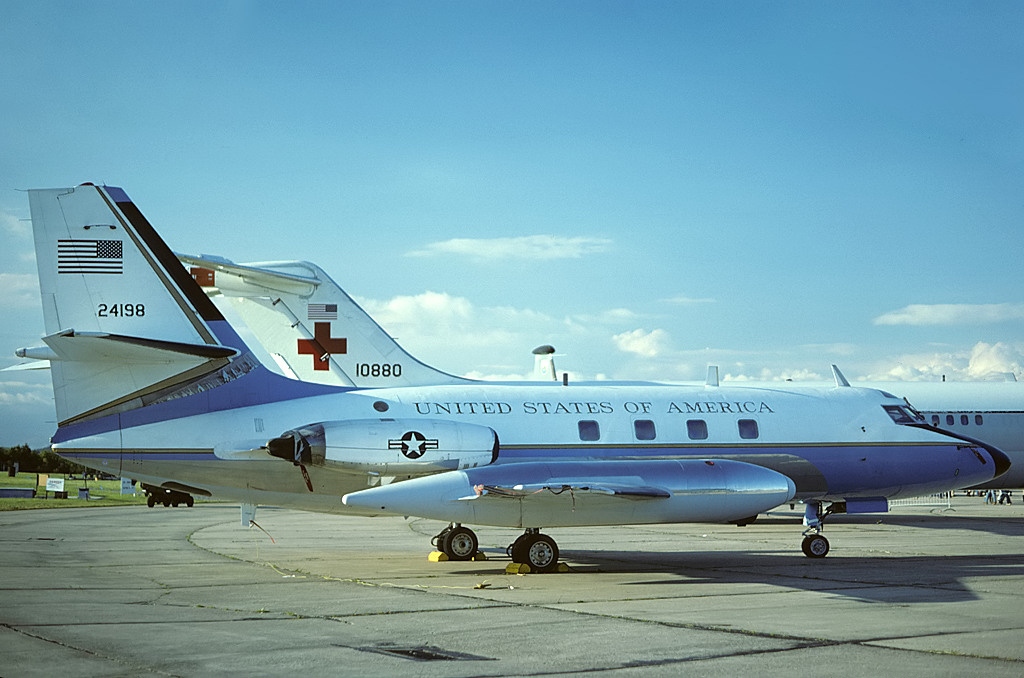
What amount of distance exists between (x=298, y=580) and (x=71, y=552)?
7505mm

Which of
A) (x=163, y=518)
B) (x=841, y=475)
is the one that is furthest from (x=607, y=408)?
(x=163, y=518)

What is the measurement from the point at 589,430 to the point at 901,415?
259 inches

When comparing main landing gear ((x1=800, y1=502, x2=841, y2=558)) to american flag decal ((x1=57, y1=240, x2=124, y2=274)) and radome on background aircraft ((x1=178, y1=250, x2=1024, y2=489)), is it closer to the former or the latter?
radome on background aircraft ((x1=178, y1=250, x2=1024, y2=489))

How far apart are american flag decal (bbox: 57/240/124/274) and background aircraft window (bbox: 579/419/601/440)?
7994 mm

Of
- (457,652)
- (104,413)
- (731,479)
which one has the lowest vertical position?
(457,652)

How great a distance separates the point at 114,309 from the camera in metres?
16.6

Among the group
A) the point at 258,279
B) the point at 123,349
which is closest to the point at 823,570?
the point at 123,349

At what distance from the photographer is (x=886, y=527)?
91.5ft

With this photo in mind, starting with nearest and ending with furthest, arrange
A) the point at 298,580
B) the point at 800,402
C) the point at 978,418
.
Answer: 1. the point at 298,580
2. the point at 800,402
3. the point at 978,418

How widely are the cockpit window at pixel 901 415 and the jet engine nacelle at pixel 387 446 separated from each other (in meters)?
8.31

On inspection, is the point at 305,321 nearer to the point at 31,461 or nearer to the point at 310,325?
the point at 310,325

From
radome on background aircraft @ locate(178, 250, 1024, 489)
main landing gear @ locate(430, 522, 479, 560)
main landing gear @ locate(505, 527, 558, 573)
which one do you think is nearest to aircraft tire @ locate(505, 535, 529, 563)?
main landing gear @ locate(505, 527, 558, 573)

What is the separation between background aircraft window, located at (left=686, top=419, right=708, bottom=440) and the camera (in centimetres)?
1973

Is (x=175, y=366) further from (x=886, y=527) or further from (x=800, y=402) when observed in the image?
(x=886, y=527)
